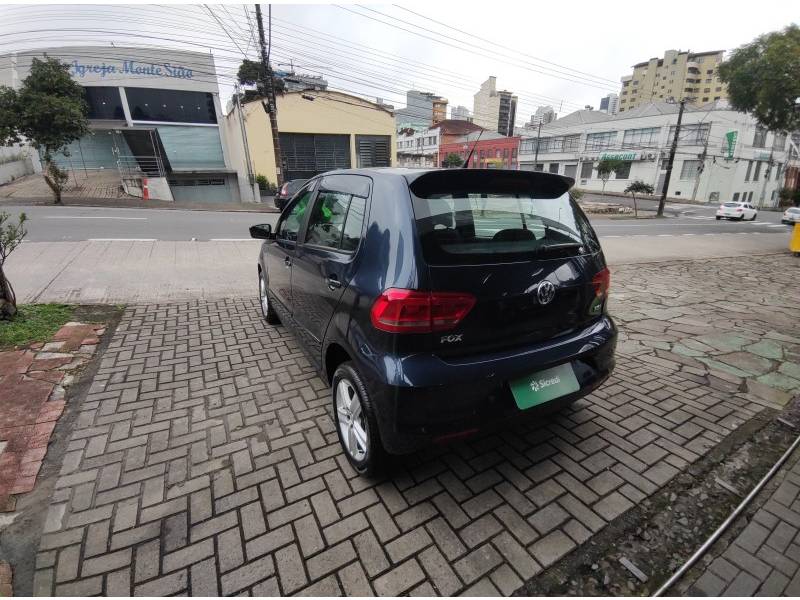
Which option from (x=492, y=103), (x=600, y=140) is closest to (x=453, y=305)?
(x=600, y=140)

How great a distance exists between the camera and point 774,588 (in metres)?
1.72

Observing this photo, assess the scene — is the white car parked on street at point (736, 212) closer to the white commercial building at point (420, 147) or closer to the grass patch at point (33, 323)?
the grass patch at point (33, 323)

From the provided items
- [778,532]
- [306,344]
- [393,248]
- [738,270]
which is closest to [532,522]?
[778,532]

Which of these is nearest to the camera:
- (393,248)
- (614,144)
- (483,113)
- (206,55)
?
(393,248)

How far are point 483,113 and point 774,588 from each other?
66.0m

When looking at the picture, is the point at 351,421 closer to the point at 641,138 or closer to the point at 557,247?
the point at 557,247

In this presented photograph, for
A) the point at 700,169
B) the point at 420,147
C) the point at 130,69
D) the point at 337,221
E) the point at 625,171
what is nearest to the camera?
the point at 337,221

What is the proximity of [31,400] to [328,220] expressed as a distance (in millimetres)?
2582

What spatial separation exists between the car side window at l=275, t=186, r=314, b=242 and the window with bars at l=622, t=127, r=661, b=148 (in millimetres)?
49735

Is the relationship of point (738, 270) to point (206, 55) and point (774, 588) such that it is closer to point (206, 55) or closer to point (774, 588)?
point (774, 588)

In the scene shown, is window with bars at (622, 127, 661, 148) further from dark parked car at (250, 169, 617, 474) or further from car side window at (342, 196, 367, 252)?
car side window at (342, 196, 367, 252)

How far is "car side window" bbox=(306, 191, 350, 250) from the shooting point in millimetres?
2588

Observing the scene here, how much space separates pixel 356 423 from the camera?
231 cm

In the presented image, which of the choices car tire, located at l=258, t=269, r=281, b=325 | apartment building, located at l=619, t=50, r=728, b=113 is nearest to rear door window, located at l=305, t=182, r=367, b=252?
car tire, located at l=258, t=269, r=281, b=325
